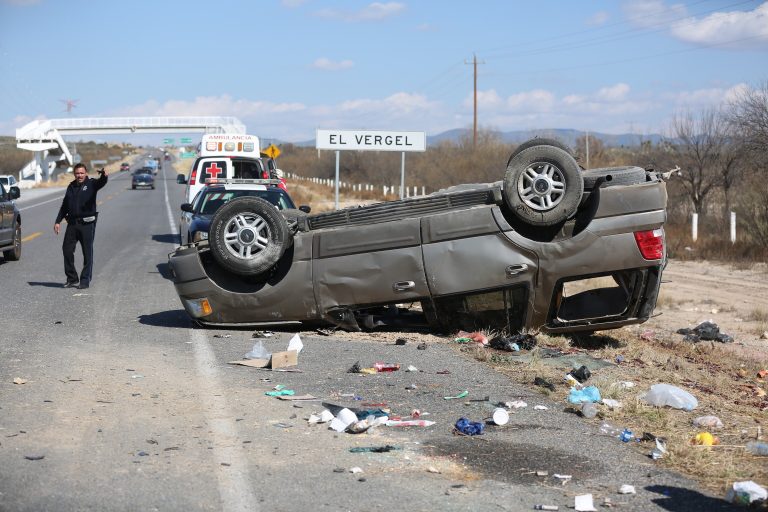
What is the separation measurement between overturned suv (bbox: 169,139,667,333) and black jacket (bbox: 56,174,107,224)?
4679 mm

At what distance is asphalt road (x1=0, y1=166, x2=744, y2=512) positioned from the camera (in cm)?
512

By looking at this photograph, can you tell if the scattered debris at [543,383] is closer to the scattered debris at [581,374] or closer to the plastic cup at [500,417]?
the scattered debris at [581,374]

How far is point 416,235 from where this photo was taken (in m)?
9.62

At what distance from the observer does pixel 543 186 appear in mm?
9406

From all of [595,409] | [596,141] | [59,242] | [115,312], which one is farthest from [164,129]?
[595,409]

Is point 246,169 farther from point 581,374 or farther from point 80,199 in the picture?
point 581,374

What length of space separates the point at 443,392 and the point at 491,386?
Result: 1.48 feet

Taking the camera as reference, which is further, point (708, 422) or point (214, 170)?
point (214, 170)

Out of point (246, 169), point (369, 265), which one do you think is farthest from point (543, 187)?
point (246, 169)

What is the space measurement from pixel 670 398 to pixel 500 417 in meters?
1.51

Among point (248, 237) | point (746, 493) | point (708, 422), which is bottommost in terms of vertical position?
point (708, 422)

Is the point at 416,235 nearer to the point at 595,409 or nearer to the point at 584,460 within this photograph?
the point at 595,409

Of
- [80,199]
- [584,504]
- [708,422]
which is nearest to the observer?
[584,504]

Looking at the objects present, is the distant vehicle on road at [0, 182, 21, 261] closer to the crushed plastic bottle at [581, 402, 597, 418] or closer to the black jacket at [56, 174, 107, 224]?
the black jacket at [56, 174, 107, 224]
